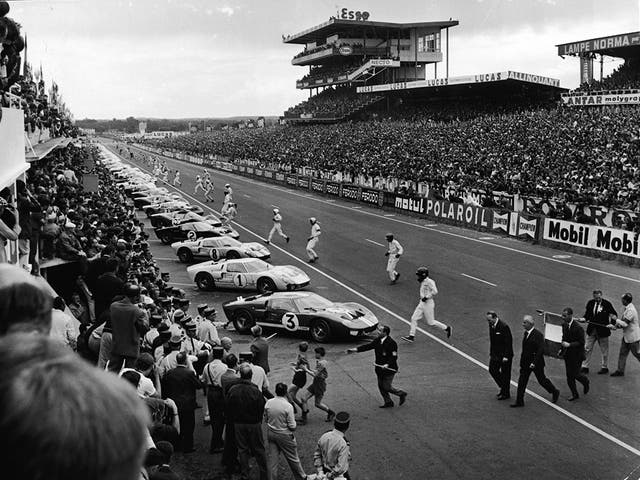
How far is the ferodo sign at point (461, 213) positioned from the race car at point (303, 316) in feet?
62.5

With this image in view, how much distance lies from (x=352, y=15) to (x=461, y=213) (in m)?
77.7

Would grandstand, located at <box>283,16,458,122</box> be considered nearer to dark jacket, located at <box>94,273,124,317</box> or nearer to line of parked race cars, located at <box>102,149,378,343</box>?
line of parked race cars, located at <box>102,149,378,343</box>

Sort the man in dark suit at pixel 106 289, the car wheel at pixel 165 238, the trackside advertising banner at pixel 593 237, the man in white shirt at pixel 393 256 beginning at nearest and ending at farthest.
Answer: the man in dark suit at pixel 106 289, the man in white shirt at pixel 393 256, the trackside advertising banner at pixel 593 237, the car wheel at pixel 165 238

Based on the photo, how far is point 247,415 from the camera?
8969 mm

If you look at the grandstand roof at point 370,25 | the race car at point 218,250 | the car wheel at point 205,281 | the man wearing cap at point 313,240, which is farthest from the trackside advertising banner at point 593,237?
the grandstand roof at point 370,25

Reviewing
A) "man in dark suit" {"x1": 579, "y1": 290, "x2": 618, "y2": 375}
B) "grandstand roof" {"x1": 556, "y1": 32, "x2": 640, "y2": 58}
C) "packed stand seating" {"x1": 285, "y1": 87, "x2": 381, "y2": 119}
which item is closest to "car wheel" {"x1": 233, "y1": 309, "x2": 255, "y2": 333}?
Answer: "man in dark suit" {"x1": 579, "y1": 290, "x2": 618, "y2": 375}

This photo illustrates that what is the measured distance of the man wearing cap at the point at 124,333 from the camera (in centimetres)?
894

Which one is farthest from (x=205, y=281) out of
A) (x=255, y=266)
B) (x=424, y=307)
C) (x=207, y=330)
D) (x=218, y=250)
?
(x=207, y=330)

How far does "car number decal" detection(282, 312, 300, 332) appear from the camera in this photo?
1733 centimetres

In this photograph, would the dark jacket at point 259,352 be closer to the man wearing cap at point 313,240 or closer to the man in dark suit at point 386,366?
the man in dark suit at point 386,366

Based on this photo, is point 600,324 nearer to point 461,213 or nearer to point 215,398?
point 215,398

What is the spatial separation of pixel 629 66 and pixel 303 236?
130 ft

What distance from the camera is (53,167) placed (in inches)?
1326

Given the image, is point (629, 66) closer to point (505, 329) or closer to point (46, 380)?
point (505, 329)
